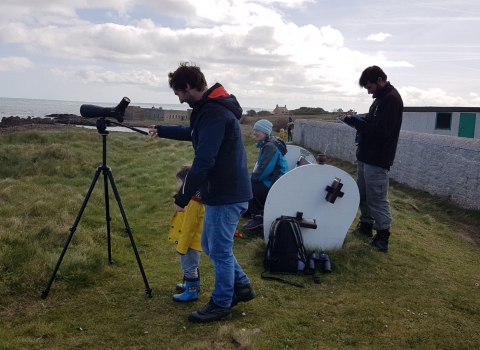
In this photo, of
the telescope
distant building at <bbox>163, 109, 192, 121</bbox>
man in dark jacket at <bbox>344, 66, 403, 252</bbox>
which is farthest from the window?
distant building at <bbox>163, 109, 192, 121</bbox>

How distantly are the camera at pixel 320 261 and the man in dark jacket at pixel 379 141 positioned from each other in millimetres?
915

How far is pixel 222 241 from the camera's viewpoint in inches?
150

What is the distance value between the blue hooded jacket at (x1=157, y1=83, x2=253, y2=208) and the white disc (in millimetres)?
1811

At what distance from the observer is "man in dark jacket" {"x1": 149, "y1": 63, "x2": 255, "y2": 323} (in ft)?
11.8

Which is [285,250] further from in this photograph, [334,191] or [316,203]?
[334,191]

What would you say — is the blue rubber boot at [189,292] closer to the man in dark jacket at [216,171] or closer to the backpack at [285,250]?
the man in dark jacket at [216,171]

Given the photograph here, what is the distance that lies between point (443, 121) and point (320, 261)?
15.6 meters

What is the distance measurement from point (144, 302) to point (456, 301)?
9.74 ft

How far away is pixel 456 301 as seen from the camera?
15.2ft

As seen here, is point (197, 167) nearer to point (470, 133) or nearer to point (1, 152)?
point (1, 152)

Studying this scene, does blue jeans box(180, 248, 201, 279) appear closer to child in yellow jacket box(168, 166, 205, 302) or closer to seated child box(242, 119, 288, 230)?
child in yellow jacket box(168, 166, 205, 302)

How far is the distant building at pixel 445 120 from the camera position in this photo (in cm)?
1765

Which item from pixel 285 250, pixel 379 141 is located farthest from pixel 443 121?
pixel 285 250

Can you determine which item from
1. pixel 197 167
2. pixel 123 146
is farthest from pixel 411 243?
pixel 123 146
